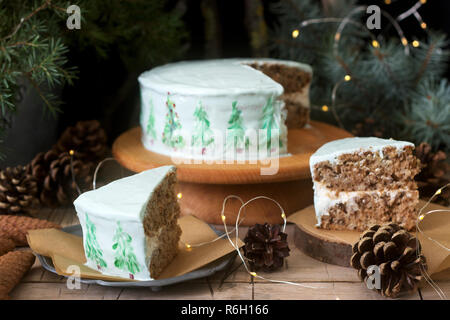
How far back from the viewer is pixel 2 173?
6.69ft

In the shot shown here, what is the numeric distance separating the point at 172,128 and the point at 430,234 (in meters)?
0.87

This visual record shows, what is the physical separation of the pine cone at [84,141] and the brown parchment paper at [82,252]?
2.07 ft

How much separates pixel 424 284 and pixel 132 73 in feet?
5.46

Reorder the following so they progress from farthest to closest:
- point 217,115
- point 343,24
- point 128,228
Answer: point 343,24 < point 217,115 < point 128,228

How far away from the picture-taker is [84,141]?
2.33 meters

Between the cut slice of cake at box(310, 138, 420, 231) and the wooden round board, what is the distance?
0.16 meters

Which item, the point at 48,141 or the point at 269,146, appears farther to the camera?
the point at 48,141

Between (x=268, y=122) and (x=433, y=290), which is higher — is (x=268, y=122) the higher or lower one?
the higher one

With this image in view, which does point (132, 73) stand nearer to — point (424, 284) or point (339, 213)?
point (339, 213)

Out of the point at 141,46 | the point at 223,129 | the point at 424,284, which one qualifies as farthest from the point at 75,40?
the point at 424,284

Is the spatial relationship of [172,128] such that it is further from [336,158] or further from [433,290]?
[433,290]

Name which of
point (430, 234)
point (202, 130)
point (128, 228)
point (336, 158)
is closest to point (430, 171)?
point (430, 234)

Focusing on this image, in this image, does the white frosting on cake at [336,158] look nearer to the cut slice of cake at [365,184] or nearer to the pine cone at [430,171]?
the cut slice of cake at [365,184]

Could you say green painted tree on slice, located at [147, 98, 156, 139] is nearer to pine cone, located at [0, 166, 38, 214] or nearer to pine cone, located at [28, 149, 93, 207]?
pine cone, located at [28, 149, 93, 207]
